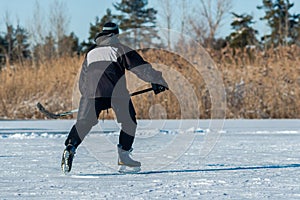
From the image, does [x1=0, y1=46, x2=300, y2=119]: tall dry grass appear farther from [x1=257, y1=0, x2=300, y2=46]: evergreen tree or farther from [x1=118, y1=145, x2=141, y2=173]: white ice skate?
[x1=257, y1=0, x2=300, y2=46]: evergreen tree

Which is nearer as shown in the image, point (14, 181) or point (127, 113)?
point (14, 181)

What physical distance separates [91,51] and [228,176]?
1.45 m

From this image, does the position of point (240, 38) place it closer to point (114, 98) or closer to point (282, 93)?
point (282, 93)

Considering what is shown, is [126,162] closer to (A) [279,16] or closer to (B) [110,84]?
(B) [110,84]

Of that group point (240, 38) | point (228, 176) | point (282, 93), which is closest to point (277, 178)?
point (228, 176)

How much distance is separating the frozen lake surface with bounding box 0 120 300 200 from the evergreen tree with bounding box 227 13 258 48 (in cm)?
2363

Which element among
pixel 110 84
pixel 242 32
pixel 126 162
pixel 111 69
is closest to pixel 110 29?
pixel 111 69

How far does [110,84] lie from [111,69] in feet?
0.38

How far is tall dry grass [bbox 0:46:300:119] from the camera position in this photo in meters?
12.0

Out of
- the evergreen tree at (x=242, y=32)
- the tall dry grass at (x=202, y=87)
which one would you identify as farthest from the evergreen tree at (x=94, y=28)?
the tall dry grass at (x=202, y=87)

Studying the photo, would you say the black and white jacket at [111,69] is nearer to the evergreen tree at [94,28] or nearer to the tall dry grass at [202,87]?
the tall dry grass at [202,87]

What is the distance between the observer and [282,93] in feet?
39.5

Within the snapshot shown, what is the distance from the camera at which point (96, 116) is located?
4902 mm

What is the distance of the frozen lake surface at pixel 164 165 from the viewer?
389 centimetres
